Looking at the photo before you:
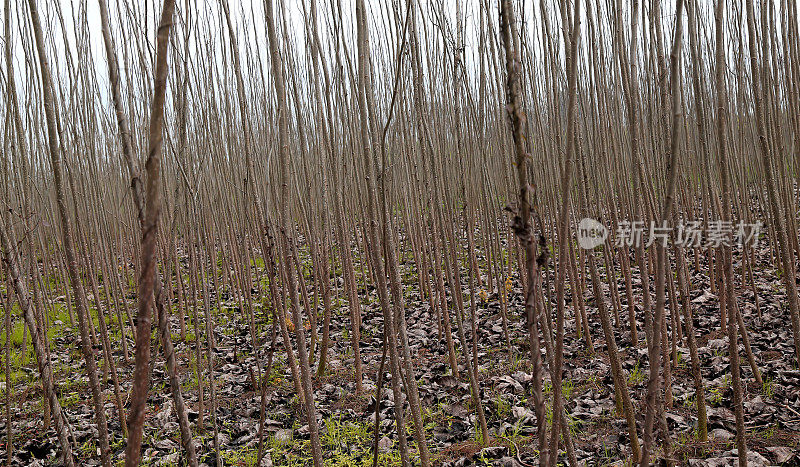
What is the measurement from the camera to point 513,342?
9.89 ft

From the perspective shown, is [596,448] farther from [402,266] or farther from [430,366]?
[402,266]

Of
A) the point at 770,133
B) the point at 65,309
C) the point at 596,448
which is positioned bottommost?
the point at 596,448

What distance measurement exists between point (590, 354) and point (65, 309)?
13.9 ft

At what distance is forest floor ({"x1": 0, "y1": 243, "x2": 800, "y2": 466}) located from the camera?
1.94 meters

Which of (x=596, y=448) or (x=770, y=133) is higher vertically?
(x=770, y=133)

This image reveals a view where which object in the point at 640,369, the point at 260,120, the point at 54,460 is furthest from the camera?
the point at 260,120

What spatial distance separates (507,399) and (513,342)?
692 mm

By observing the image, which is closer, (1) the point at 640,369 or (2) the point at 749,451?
(2) the point at 749,451

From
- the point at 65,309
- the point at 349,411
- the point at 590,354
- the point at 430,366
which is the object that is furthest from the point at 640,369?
the point at 65,309

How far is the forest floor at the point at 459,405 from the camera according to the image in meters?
1.94

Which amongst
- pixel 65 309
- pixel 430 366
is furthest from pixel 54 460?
pixel 65 309

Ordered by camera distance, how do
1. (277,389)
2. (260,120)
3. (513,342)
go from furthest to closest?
1. (260,120)
2. (513,342)
3. (277,389)

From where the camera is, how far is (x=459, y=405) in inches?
92.9

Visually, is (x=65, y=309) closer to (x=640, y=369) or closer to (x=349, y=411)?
(x=349, y=411)
